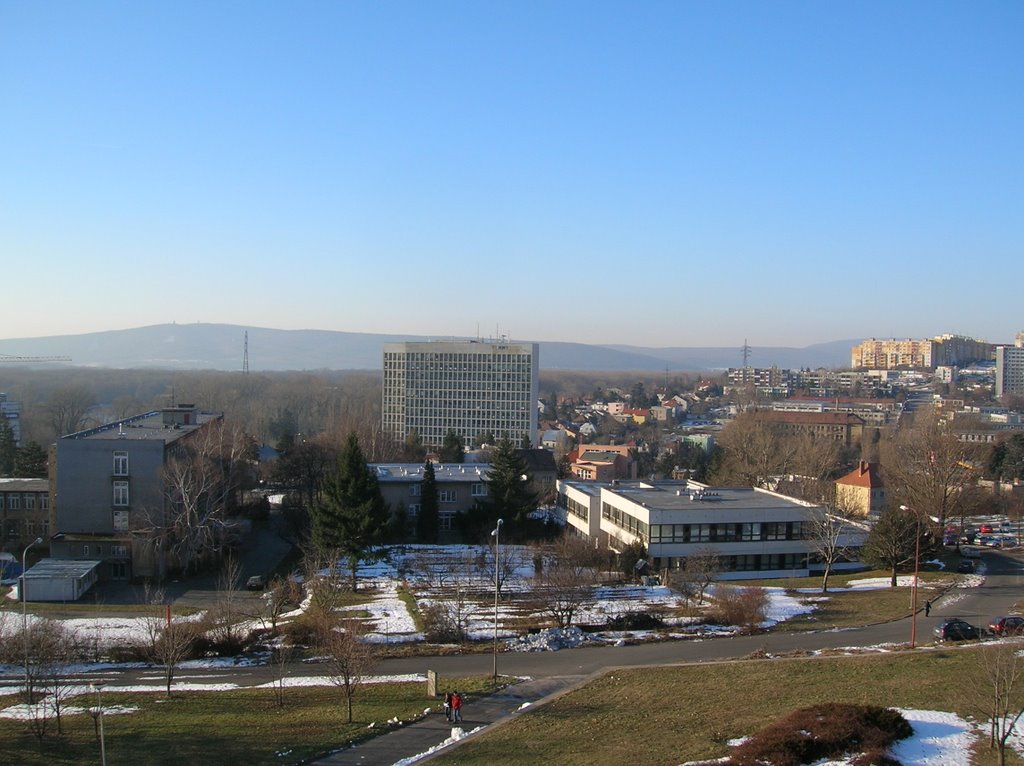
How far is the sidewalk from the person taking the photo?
45.9 feet

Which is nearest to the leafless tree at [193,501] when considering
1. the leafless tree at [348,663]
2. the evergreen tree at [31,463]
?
the evergreen tree at [31,463]

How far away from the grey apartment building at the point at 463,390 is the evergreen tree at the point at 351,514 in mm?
46729

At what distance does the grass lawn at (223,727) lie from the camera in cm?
1389

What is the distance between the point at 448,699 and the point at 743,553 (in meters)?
18.7

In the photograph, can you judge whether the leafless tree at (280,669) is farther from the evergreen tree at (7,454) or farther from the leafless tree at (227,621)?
the evergreen tree at (7,454)

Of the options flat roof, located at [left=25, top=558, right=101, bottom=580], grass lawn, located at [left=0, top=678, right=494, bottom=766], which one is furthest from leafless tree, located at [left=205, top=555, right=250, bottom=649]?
flat roof, located at [left=25, top=558, right=101, bottom=580]

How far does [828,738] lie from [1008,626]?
11772 millimetres

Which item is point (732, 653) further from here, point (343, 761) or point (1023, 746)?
point (343, 761)

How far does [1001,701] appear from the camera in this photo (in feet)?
45.3

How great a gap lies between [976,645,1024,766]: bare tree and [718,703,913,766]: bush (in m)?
1.25

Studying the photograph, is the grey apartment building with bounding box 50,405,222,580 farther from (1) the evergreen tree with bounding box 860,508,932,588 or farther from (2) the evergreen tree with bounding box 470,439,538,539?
(1) the evergreen tree with bounding box 860,508,932,588

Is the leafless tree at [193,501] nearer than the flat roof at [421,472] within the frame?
Yes

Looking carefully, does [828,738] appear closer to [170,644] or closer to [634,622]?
[634,622]

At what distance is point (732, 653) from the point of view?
67.7ft
